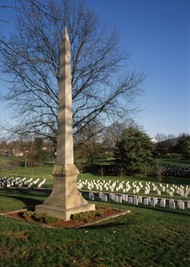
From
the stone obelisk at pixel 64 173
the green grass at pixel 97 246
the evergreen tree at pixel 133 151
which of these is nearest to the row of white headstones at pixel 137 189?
the stone obelisk at pixel 64 173

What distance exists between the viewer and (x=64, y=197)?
361 inches

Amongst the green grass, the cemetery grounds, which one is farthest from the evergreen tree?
the green grass

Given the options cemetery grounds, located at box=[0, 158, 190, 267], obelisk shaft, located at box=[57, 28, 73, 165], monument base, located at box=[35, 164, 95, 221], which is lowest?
cemetery grounds, located at box=[0, 158, 190, 267]

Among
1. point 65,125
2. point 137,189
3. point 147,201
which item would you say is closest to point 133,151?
point 137,189

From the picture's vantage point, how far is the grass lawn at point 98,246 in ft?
16.0

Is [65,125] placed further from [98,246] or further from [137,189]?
[137,189]

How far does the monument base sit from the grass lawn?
6.50 ft

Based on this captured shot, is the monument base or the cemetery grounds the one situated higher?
the monument base

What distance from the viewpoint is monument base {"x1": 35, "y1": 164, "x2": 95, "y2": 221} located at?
9.10 meters

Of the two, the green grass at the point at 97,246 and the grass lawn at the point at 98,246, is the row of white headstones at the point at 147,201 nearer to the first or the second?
the grass lawn at the point at 98,246

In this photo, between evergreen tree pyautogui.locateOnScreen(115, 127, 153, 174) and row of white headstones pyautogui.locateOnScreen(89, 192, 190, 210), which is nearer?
row of white headstones pyautogui.locateOnScreen(89, 192, 190, 210)

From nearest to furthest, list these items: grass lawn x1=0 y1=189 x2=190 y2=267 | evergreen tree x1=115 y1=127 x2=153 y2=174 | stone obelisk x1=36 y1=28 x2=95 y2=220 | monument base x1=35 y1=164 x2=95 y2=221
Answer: grass lawn x1=0 y1=189 x2=190 y2=267 → monument base x1=35 y1=164 x2=95 y2=221 → stone obelisk x1=36 y1=28 x2=95 y2=220 → evergreen tree x1=115 y1=127 x2=153 y2=174

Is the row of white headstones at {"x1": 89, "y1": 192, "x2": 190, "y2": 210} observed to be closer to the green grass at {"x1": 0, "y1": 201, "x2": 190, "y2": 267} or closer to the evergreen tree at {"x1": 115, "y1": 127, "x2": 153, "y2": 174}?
the green grass at {"x1": 0, "y1": 201, "x2": 190, "y2": 267}

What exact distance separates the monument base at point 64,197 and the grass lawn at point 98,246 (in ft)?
6.50
